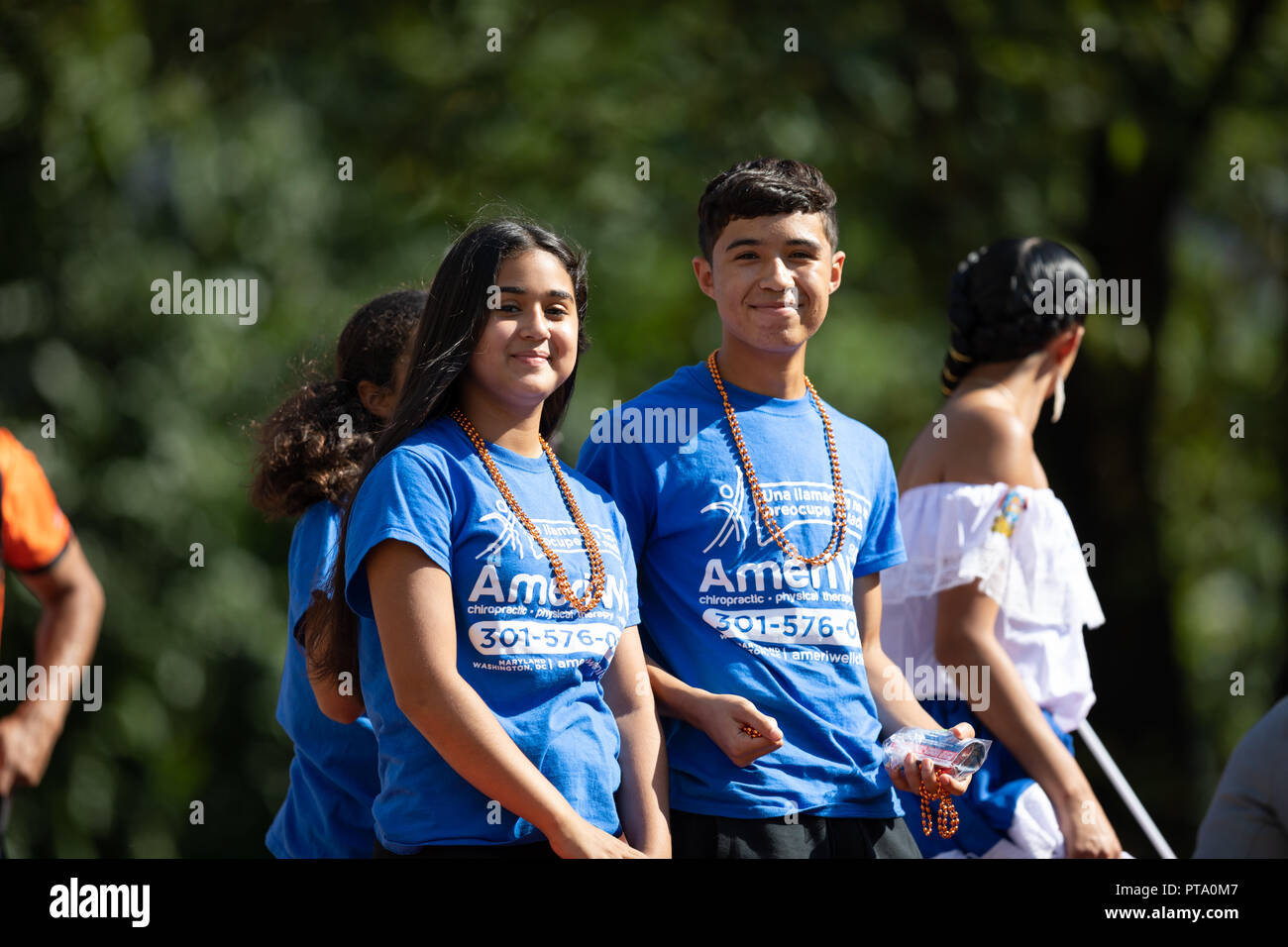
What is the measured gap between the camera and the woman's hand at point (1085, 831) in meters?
2.98

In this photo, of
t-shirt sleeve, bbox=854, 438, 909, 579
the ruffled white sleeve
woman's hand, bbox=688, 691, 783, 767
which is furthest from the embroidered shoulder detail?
woman's hand, bbox=688, 691, 783, 767

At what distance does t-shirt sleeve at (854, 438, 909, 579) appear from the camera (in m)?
2.91

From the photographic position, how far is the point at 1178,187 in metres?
6.92

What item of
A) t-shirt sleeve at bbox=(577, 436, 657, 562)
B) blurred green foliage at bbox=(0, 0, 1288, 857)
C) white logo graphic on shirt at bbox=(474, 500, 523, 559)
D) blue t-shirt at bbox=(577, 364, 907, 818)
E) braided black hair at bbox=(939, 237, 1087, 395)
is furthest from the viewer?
blurred green foliage at bbox=(0, 0, 1288, 857)

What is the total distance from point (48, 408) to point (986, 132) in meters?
4.58

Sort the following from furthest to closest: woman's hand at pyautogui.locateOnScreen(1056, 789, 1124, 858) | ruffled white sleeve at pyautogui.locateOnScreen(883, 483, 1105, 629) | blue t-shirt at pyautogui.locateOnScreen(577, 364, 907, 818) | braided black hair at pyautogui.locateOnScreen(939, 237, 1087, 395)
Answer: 1. braided black hair at pyautogui.locateOnScreen(939, 237, 1087, 395)
2. ruffled white sleeve at pyautogui.locateOnScreen(883, 483, 1105, 629)
3. woman's hand at pyautogui.locateOnScreen(1056, 789, 1124, 858)
4. blue t-shirt at pyautogui.locateOnScreen(577, 364, 907, 818)

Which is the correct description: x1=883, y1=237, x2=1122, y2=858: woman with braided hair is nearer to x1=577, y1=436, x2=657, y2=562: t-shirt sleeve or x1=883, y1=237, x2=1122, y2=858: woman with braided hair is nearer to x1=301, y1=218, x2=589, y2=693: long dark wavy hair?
x1=577, y1=436, x2=657, y2=562: t-shirt sleeve

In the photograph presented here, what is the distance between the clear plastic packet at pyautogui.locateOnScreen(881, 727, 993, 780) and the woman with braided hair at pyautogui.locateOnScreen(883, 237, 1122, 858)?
1.21 feet

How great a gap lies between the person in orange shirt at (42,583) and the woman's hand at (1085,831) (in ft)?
6.71

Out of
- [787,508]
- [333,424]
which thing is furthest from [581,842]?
[333,424]

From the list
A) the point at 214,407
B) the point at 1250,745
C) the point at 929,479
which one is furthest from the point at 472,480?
the point at 214,407

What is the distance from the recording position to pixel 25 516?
2791 millimetres

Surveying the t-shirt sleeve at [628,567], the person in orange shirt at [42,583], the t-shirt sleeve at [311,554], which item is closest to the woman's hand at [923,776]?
the t-shirt sleeve at [628,567]

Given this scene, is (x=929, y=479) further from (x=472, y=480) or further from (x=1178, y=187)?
(x=1178, y=187)
